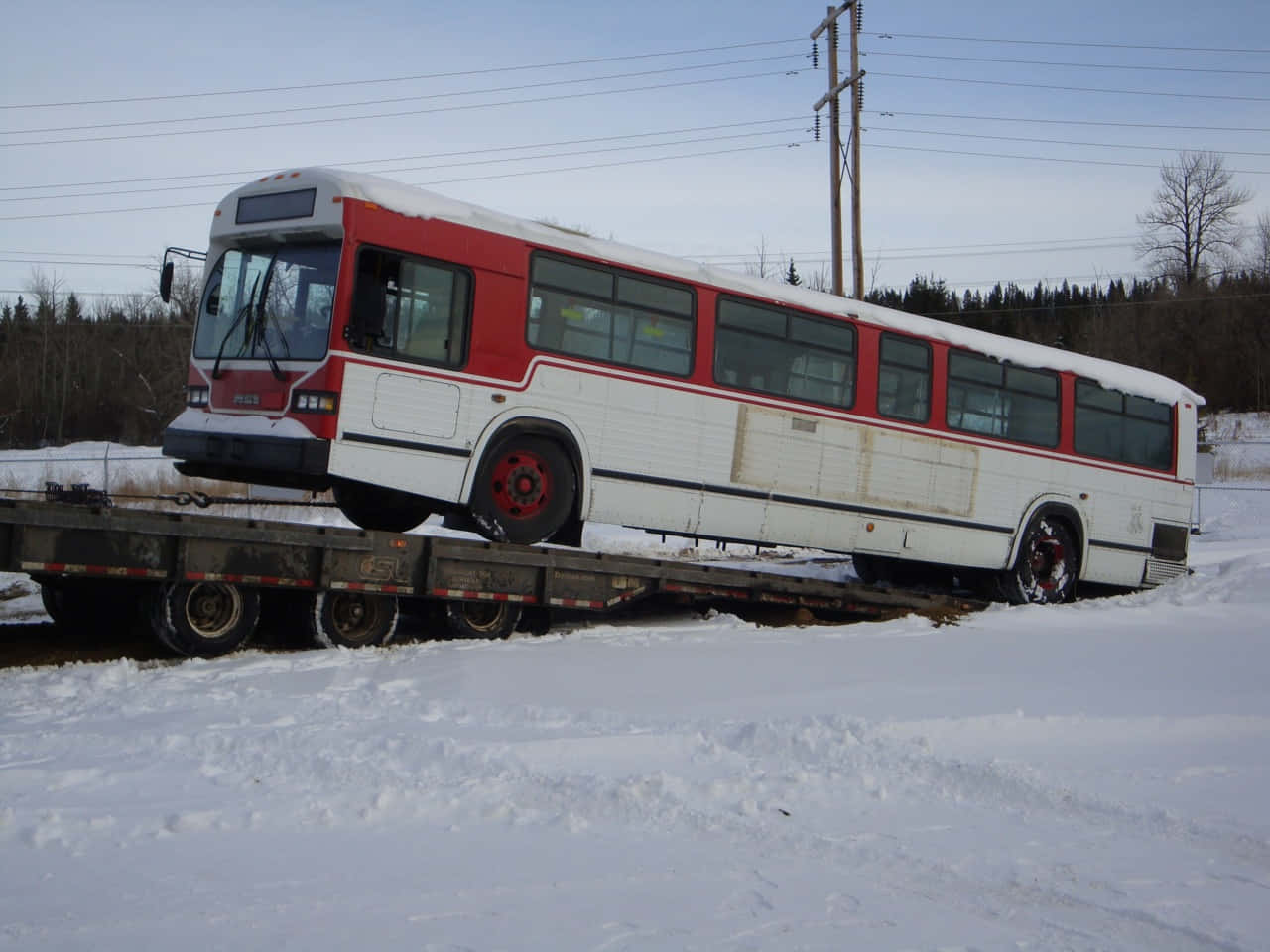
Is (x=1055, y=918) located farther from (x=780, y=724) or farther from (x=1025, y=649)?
(x=1025, y=649)

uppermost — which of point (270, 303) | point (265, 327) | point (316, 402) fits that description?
point (270, 303)

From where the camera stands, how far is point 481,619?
Answer: 9.72m

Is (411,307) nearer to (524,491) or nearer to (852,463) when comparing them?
(524,491)

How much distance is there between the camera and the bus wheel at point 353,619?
8.75 meters

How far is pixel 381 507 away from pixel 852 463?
4.92 metres

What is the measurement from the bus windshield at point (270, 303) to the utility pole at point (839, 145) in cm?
1557

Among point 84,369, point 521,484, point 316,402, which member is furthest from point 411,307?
point 84,369

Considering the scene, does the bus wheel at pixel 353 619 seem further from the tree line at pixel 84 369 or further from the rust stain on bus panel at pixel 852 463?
the tree line at pixel 84 369

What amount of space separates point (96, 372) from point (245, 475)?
207 ft

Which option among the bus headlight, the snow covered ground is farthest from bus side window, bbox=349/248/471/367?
the snow covered ground

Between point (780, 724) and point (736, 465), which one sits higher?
point (736, 465)

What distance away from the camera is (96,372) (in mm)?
66125

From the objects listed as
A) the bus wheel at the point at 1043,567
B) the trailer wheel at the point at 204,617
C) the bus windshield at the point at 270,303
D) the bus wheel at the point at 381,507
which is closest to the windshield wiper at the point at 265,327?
the bus windshield at the point at 270,303

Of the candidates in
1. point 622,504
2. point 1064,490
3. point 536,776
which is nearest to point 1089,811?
point 536,776
